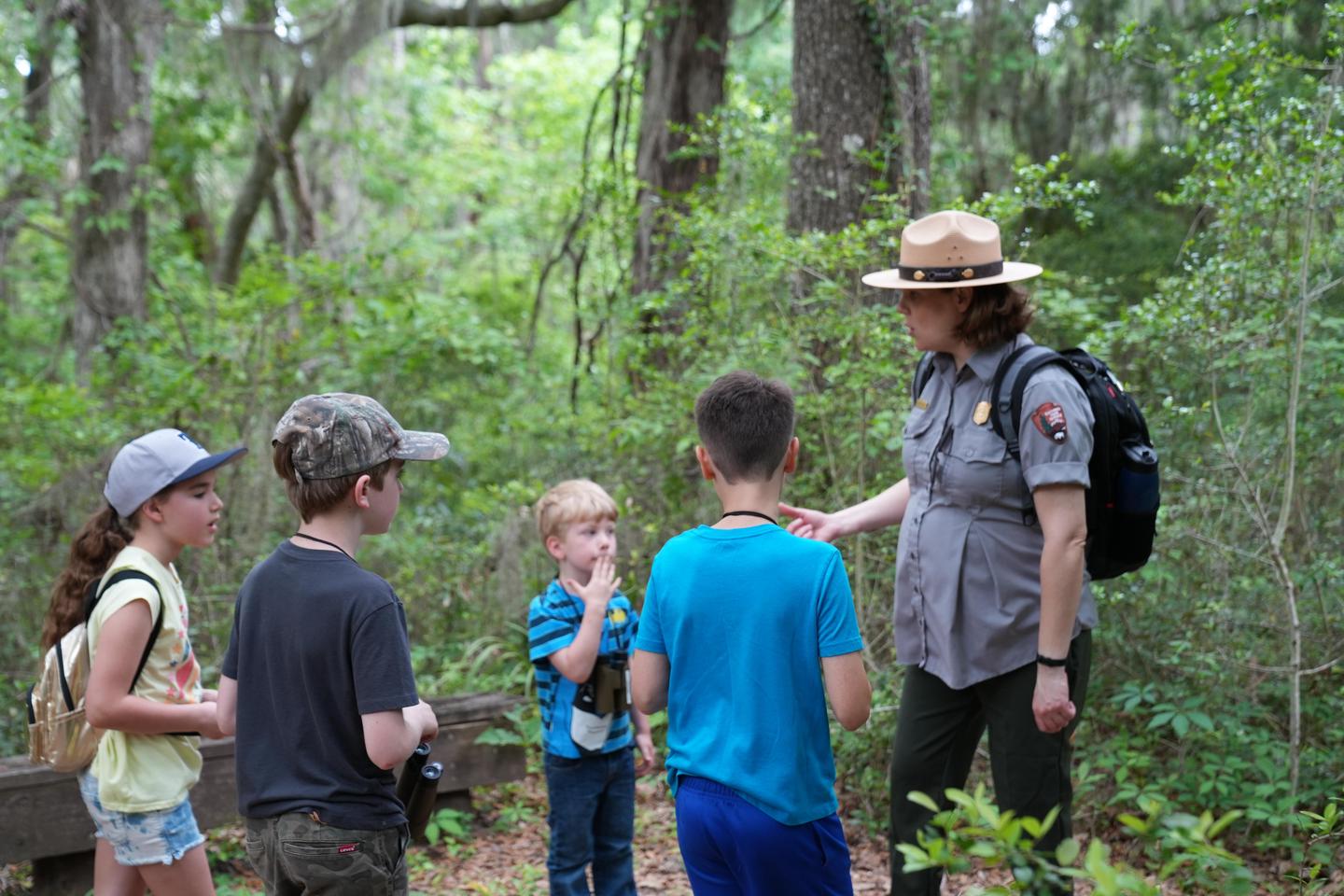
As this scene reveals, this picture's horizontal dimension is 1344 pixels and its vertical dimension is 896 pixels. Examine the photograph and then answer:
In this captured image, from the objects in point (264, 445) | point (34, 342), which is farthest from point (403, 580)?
point (34, 342)

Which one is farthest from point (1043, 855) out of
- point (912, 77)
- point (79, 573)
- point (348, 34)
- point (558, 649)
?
point (348, 34)

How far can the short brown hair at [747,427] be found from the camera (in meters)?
2.47

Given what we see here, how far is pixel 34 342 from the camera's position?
14.9m

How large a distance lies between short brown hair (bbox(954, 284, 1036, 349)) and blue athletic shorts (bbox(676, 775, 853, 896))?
4.42 feet

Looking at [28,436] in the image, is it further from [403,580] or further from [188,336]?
[403,580]

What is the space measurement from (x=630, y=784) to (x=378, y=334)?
521 cm

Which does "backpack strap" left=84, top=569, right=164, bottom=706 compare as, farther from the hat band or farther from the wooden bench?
the hat band

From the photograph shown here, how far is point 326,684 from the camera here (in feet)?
7.68

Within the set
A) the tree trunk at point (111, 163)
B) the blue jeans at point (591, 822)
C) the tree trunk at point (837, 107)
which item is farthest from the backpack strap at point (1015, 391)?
the tree trunk at point (111, 163)

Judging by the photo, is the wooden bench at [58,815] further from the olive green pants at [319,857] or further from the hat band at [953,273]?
the hat band at [953,273]

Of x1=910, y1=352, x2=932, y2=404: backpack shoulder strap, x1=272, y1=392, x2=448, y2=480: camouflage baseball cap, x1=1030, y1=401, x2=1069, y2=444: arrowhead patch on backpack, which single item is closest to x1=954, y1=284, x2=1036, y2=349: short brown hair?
x1=910, y1=352, x2=932, y2=404: backpack shoulder strap

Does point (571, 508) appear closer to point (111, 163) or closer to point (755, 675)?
point (755, 675)

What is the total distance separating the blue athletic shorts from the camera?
91.9 inches

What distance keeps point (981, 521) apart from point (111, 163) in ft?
30.2
